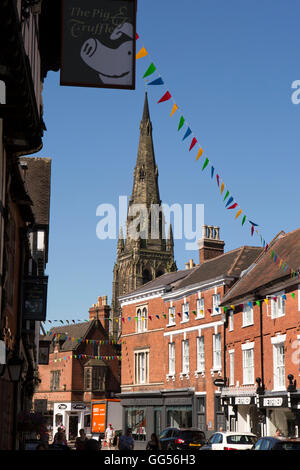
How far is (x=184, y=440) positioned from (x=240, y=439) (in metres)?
5.17

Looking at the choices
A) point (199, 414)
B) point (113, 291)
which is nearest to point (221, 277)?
point (199, 414)

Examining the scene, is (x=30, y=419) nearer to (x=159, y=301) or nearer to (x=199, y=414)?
(x=199, y=414)

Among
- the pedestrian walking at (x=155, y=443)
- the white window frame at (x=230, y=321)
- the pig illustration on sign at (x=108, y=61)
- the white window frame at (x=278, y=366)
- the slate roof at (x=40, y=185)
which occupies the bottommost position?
the pedestrian walking at (x=155, y=443)

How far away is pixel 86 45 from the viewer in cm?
1193

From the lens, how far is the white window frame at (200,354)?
42453 mm

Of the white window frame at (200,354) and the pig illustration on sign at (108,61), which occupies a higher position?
the pig illustration on sign at (108,61)

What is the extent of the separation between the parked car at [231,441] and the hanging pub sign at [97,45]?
49.3 ft

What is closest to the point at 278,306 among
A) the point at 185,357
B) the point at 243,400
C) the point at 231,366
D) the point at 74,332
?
the point at 243,400

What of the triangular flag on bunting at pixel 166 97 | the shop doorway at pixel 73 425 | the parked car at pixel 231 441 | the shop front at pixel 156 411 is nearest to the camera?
the triangular flag on bunting at pixel 166 97

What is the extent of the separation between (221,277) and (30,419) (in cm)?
2371

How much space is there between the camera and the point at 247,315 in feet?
122

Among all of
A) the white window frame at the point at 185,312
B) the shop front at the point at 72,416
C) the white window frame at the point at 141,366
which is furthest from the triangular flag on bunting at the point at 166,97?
the shop front at the point at 72,416

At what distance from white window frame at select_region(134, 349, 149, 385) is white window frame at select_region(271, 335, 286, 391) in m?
18.2

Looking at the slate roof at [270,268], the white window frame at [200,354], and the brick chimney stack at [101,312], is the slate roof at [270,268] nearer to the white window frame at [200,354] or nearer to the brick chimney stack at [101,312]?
the white window frame at [200,354]
